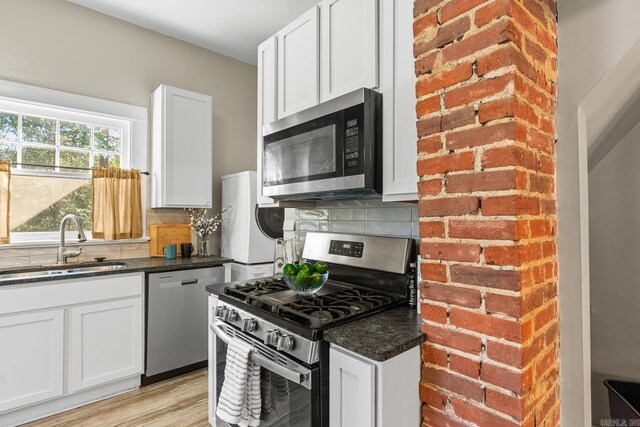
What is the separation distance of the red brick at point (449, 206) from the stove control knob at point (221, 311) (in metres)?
1.12

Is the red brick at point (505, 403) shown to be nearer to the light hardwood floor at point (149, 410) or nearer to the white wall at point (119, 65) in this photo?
the light hardwood floor at point (149, 410)

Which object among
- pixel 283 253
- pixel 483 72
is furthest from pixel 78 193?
pixel 483 72

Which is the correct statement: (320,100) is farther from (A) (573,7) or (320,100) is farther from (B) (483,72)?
(A) (573,7)

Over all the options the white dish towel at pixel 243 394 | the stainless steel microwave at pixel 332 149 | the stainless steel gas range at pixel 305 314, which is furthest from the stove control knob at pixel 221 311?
the stainless steel microwave at pixel 332 149

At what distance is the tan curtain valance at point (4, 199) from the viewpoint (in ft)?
8.43

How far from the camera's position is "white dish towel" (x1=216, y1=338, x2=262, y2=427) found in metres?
1.51

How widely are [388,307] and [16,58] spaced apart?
338 cm

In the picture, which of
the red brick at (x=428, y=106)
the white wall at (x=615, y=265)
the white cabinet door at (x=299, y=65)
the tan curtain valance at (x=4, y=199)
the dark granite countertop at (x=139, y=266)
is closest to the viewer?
the red brick at (x=428, y=106)

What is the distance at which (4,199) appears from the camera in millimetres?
2580

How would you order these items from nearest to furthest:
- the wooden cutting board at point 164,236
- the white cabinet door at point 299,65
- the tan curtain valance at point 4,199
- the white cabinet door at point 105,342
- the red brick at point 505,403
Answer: the red brick at point 505,403 < the white cabinet door at point 299,65 < the white cabinet door at point 105,342 < the tan curtain valance at point 4,199 < the wooden cutting board at point 164,236

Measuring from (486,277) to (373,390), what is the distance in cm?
50

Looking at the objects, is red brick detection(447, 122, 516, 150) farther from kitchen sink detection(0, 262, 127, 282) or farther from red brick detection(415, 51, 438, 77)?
kitchen sink detection(0, 262, 127, 282)

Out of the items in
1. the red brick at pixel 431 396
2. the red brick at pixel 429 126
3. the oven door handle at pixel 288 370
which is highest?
the red brick at pixel 429 126

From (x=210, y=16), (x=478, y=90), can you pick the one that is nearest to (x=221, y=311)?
(x=478, y=90)
